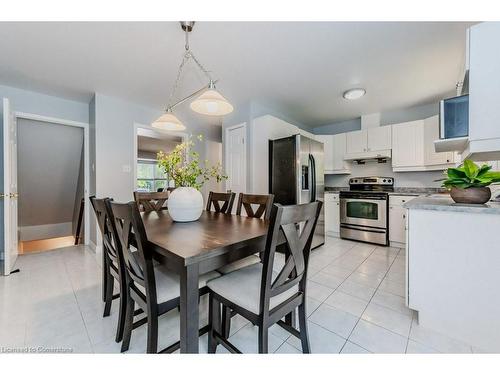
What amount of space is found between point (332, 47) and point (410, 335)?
251cm

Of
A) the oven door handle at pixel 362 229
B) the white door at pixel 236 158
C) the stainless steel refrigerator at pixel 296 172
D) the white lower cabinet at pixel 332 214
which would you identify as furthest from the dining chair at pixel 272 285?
the white lower cabinet at pixel 332 214

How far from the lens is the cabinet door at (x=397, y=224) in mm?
3305

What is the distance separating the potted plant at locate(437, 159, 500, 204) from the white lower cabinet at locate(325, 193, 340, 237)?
244 cm

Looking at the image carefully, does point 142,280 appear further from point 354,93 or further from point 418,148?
point 418,148

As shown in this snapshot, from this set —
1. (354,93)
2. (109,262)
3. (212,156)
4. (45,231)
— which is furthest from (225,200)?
(45,231)

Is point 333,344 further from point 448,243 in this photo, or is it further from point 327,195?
point 327,195

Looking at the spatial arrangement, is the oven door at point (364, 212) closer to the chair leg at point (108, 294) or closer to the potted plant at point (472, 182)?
the potted plant at point (472, 182)

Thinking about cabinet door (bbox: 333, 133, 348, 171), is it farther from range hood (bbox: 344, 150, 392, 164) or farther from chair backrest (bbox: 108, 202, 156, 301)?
chair backrest (bbox: 108, 202, 156, 301)

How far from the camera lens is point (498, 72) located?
4.35 feet

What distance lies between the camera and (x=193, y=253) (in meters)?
0.92

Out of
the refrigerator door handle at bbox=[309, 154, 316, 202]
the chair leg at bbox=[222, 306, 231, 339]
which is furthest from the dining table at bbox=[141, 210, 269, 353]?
the refrigerator door handle at bbox=[309, 154, 316, 202]

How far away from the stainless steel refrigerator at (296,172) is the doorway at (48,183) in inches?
141
